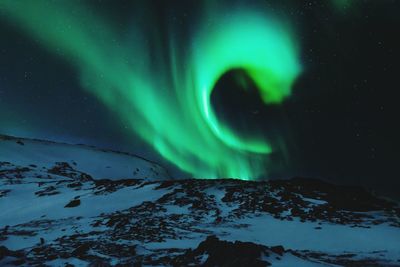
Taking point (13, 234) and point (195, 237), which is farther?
point (13, 234)

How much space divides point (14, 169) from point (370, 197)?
146ft

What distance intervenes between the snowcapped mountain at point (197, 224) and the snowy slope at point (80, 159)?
31.4 metres

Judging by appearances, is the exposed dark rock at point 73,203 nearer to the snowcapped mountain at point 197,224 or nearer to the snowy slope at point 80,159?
the snowcapped mountain at point 197,224

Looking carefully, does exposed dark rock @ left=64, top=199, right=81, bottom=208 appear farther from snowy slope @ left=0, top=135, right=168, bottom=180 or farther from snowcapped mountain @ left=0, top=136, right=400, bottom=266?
snowy slope @ left=0, top=135, right=168, bottom=180

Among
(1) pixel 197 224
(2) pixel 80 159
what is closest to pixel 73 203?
Answer: (1) pixel 197 224

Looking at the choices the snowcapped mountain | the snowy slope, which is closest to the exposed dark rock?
the snowcapped mountain

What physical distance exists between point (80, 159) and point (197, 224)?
65972 millimetres

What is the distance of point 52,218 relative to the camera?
2402 centimetres

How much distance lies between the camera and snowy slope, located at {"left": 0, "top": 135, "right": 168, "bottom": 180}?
7000cm

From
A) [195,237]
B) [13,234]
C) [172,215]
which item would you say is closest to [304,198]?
[172,215]

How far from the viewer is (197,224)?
21.4 metres

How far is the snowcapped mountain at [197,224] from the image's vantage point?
44.6 feet

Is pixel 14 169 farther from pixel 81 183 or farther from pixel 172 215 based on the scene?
pixel 172 215

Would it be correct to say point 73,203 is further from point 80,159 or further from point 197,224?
point 80,159
